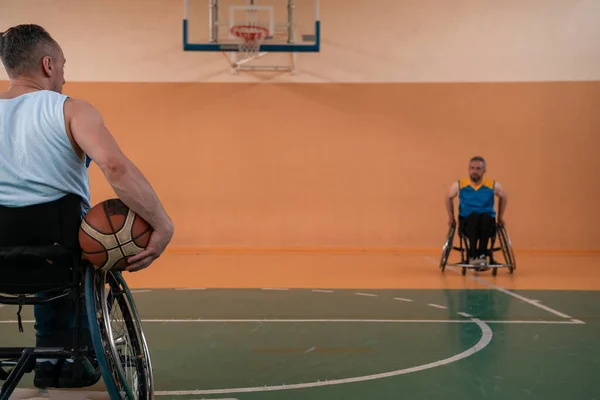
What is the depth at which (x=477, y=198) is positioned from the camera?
7.11 m

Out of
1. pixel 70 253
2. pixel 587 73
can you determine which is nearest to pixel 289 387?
pixel 70 253

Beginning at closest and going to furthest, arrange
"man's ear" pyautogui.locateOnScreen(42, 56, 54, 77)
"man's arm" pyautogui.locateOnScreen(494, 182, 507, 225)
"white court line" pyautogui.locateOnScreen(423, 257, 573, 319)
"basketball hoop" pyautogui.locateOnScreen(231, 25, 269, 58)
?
"man's ear" pyautogui.locateOnScreen(42, 56, 54, 77), "white court line" pyautogui.locateOnScreen(423, 257, 573, 319), "man's arm" pyautogui.locateOnScreen(494, 182, 507, 225), "basketball hoop" pyautogui.locateOnScreen(231, 25, 269, 58)

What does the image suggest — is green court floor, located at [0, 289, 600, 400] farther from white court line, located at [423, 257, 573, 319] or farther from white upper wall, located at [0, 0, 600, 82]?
white upper wall, located at [0, 0, 600, 82]

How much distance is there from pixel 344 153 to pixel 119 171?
798 cm

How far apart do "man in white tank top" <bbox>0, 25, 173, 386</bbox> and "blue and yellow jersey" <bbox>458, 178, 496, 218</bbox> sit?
5.46 metres

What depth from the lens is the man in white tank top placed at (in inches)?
76.8

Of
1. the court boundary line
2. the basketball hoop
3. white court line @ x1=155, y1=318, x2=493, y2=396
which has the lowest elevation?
the court boundary line

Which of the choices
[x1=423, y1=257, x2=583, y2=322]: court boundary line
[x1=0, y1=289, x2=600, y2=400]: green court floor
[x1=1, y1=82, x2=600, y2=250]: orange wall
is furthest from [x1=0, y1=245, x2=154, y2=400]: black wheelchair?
[x1=1, y1=82, x2=600, y2=250]: orange wall

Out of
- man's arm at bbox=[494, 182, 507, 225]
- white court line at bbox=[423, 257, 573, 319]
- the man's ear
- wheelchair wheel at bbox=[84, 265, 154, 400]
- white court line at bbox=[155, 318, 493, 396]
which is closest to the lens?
wheelchair wheel at bbox=[84, 265, 154, 400]

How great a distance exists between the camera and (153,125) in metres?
9.80

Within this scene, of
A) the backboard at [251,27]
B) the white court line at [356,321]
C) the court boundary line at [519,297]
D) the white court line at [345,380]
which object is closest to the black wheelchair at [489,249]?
the court boundary line at [519,297]

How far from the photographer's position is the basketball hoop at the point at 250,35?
8.20 meters

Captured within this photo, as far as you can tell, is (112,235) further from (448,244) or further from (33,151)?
(448,244)

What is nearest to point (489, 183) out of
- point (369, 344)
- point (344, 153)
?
point (344, 153)
